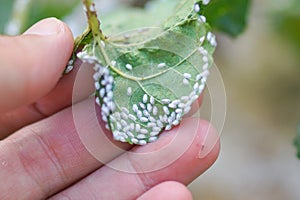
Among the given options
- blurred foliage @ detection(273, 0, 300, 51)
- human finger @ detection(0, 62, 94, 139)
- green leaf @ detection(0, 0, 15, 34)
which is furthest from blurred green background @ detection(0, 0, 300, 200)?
human finger @ detection(0, 62, 94, 139)

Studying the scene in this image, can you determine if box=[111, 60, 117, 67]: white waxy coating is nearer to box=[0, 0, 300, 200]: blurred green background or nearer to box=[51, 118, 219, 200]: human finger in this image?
box=[51, 118, 219, 200]: human finger

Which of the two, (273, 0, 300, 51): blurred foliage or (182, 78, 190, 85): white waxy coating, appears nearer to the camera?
(182, 78, 190, 85): white waxy coating

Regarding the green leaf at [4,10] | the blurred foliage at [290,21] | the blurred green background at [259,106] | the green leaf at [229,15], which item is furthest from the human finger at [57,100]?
the blurred foliage at [290,21]

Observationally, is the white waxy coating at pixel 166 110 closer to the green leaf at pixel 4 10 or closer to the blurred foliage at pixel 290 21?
the green leaf at pixel 4 10

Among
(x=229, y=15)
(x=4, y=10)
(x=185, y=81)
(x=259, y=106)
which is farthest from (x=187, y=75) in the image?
(x=259, y=106)

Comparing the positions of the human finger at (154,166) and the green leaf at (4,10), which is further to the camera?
the green leaf at (4,10)

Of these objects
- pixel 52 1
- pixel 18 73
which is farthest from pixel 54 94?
pixel 52 1

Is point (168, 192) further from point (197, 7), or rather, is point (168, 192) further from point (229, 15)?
point (229, 15)
